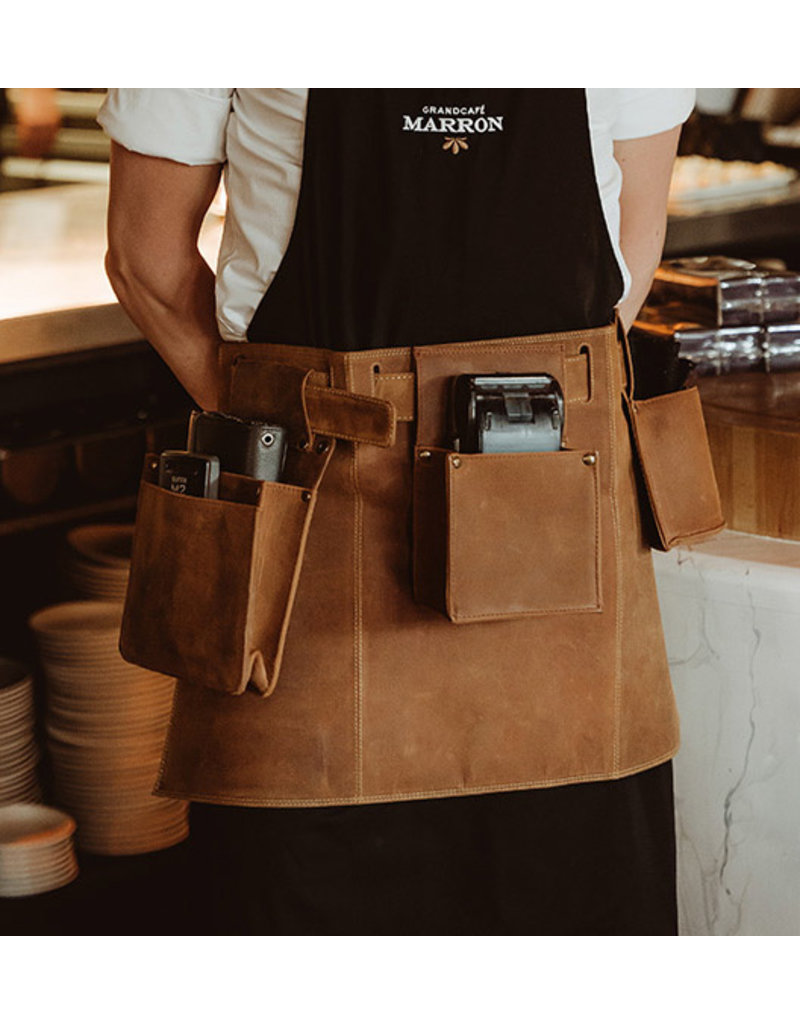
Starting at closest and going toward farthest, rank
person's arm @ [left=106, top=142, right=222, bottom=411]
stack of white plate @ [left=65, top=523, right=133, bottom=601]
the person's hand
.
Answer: person's arm @ [left=106, top=142, right=222, bottom=411] → stack of white plate @ [left=65, top=523, right=133, bottom=601] → the person's hand

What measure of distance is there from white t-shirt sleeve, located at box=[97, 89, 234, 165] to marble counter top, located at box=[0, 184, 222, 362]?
0.78 meters

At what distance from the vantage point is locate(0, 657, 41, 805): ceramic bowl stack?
239 centimetres

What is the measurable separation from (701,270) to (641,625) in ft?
3.34

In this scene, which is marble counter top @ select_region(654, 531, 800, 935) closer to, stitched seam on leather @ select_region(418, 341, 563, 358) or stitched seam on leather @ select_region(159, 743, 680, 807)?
stitched seam on leather @ select_region(159, 743, 680, 807)

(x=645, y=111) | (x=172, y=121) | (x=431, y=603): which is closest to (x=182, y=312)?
(x=172, y=121)

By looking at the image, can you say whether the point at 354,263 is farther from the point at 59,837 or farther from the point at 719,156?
the point at 719,156

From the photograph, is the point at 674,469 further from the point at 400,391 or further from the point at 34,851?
the point at 34,851

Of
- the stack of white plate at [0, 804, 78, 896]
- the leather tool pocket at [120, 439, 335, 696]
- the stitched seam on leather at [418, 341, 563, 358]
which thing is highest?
the stitched seam on leather at [418, 341, 563, 358]

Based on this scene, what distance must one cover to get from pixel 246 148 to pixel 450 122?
21 cm

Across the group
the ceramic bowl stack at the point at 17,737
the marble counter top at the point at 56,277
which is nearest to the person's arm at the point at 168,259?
the marble counter top at the point at 56,277

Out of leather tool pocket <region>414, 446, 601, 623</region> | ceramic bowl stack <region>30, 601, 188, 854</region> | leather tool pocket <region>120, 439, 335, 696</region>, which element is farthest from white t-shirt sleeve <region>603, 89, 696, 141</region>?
ceramic bowl stack <region>30, 601, 188, 854</region>

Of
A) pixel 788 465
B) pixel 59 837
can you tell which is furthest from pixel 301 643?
pixel 59 837

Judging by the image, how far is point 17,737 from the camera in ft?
7.92

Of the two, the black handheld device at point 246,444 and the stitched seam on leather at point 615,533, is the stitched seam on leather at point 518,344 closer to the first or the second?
the stitched seam on leather at point 615,533
